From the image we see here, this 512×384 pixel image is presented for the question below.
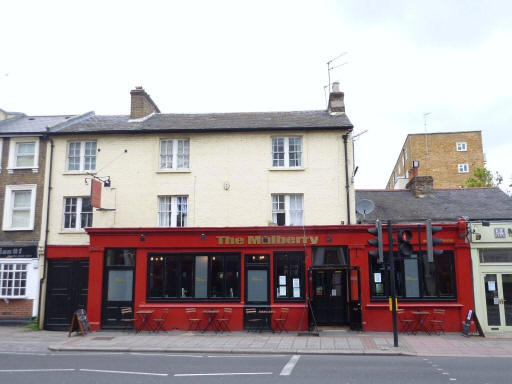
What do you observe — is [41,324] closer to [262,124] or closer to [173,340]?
[173,340]

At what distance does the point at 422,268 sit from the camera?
17.6 meters

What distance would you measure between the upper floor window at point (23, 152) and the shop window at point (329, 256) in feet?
42.7

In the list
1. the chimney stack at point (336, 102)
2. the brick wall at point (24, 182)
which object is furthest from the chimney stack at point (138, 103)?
the chimney stack at point (336, 102)

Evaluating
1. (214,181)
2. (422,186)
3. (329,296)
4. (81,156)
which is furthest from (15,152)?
(422,186)

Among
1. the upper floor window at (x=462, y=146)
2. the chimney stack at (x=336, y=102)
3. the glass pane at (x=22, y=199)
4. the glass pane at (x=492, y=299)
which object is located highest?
the upper floor window at (x=462, y=146)

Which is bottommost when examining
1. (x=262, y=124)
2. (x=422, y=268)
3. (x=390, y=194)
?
(x=422, y=268)

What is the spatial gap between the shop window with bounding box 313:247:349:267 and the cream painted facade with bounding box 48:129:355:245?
1.24 meters

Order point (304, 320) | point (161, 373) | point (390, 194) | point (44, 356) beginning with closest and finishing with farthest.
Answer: point (161, 373)
point (44, 356)
point (304, 320)
point (390, 194)

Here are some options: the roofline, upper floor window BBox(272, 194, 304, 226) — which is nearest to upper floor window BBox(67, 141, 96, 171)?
the roofline

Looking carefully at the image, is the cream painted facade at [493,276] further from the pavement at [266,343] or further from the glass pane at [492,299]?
the pavement at [266,343]

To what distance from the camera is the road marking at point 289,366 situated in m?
10.4

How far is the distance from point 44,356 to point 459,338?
13.4 meters

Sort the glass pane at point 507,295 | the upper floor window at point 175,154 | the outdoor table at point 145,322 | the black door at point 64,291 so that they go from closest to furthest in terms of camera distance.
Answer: the glass pane at point 507,295 → the outdoor table at point 145,322 → the black door at point 64,291 → the upper floor window at point 175,154

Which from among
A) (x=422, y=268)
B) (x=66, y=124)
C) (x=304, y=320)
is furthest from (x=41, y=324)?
(x=422, y=268)
